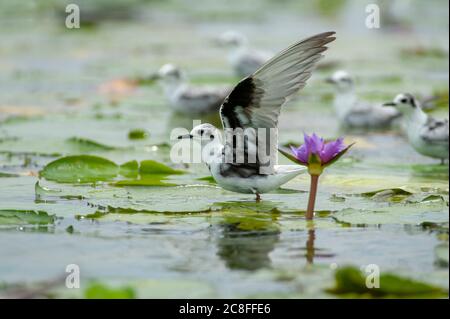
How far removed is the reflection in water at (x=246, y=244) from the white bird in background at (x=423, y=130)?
3.42 m

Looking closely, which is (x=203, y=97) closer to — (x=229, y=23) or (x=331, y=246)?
(x=331, y=246)

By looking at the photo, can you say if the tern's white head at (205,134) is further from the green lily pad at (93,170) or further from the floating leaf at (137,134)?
the floating leaf at (137,134)

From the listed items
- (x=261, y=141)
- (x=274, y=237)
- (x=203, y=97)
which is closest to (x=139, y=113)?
(x=203, y=97)

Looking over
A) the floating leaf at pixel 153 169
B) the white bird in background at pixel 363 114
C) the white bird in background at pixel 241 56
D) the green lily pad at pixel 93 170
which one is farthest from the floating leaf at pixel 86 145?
the white bird in background at pixel 241 56

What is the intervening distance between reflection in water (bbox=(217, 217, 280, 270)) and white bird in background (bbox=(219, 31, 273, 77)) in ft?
32.3

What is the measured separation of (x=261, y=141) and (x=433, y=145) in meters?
3.08

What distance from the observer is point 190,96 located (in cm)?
1390

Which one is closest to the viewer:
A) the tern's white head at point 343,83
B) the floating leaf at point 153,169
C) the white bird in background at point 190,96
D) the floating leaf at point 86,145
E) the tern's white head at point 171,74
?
the floating leaf at point 153,169

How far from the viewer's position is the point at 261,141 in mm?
7406

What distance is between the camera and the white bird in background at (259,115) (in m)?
7.02

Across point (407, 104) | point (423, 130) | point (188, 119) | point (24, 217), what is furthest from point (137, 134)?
point (24, 217)

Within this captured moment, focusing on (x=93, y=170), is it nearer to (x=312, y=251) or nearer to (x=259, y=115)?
(x=259, y=115)

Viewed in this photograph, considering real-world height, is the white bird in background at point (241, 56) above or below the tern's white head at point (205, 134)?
above

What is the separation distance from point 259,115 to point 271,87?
234 millimetres
